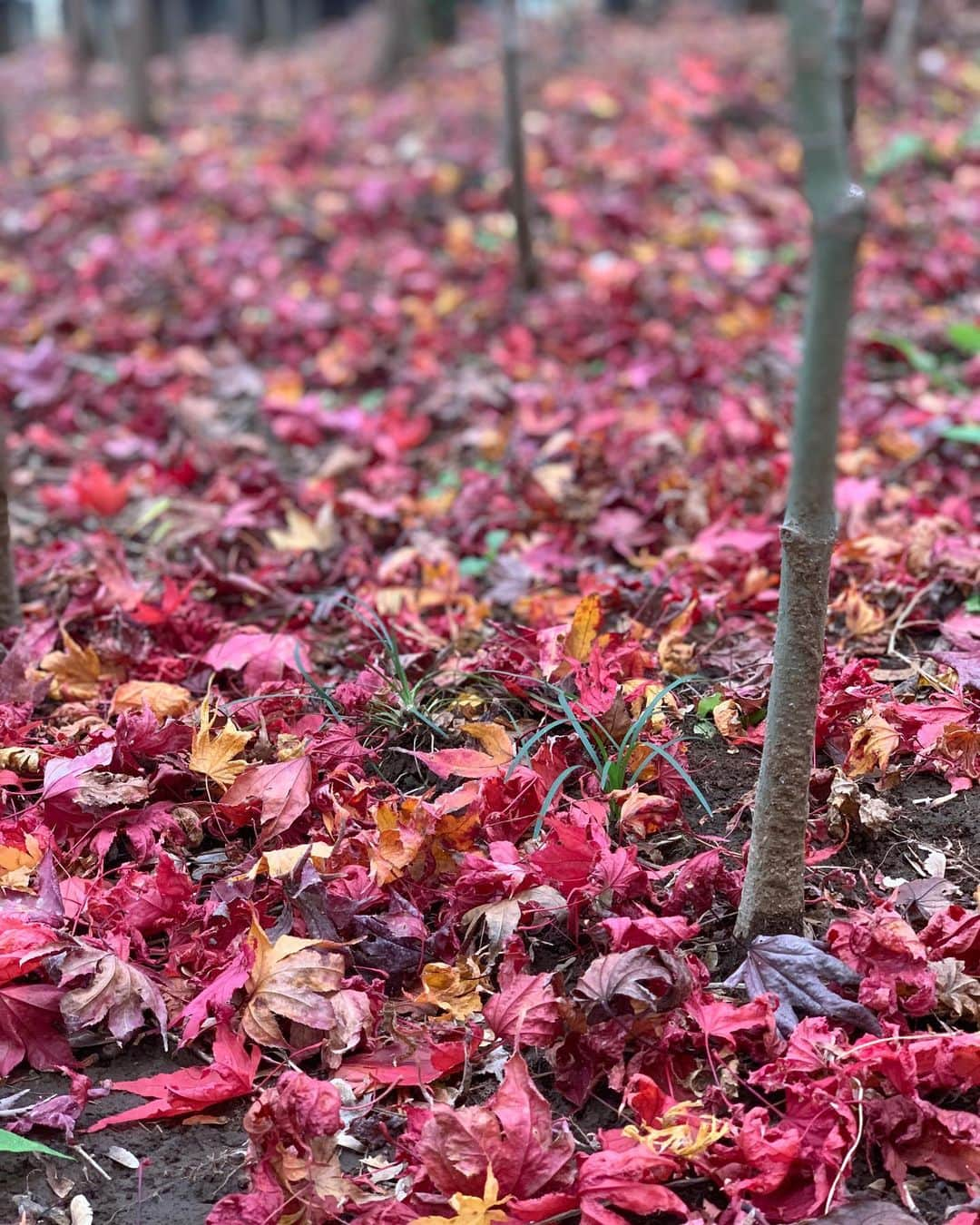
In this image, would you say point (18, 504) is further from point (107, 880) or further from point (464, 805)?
point (464, 805)

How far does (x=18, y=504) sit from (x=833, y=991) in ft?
12.3

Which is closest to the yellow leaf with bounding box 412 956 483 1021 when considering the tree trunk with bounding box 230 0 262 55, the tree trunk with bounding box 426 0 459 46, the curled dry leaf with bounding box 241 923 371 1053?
the curled dry leaf with bounding box 241 923 371 1053

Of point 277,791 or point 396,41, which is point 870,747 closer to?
point 277,791

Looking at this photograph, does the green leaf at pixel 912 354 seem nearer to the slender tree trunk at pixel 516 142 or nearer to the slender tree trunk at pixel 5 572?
the slender tree trunk at pixel 516 142

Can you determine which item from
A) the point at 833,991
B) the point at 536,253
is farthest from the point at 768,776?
the point at 536,253

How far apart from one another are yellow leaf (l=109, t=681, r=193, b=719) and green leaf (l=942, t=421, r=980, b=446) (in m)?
2.82

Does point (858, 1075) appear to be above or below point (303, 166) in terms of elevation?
below

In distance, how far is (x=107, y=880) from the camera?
2234 mm

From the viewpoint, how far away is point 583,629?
8.25 ft

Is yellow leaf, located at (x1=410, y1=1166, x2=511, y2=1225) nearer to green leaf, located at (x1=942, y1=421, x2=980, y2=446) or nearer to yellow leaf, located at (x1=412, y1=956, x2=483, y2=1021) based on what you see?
yellow leaf, located at (x1=412, y1=956, x2=483, y2=1021)

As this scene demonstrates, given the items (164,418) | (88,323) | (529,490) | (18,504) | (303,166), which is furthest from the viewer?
(303,166)

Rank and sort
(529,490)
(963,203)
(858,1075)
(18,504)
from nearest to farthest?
(858,1075) → (529,490) → (18,504) → (963,203)

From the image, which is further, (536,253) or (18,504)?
(536,253)

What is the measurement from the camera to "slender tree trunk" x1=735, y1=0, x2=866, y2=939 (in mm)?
1523
